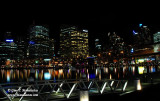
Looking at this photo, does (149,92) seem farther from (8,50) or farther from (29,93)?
(8,50)

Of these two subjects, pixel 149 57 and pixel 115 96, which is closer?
pixel 115 96

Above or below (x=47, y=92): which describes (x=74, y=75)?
below

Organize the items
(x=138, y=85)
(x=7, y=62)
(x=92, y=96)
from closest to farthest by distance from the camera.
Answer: (x=92, y=96), (x=138, y=85), (x=7, y=62)

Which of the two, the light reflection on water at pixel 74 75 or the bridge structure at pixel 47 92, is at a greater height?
the bridge structure at pixel 47 92

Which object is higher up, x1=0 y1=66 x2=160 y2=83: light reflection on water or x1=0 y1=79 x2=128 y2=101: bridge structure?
x1=0 y1=79 x2=128 y2=101: bridge structure

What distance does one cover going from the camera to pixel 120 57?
199750 millimetres

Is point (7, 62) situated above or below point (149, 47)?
below

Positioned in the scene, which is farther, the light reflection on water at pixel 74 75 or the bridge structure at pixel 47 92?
the light reflection on water at pixel 74 75

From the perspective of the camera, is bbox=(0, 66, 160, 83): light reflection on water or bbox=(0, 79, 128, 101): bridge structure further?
bbox=(0, 66, 160, 83): light reflection on water

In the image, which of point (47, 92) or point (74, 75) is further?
point (74, 75)

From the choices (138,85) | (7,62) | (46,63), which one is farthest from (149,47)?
(138,85)

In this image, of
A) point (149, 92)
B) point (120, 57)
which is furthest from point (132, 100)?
point (120, 57)

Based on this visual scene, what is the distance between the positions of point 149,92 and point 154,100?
2137 millimetres

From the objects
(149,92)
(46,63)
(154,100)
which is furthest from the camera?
(46,63)
